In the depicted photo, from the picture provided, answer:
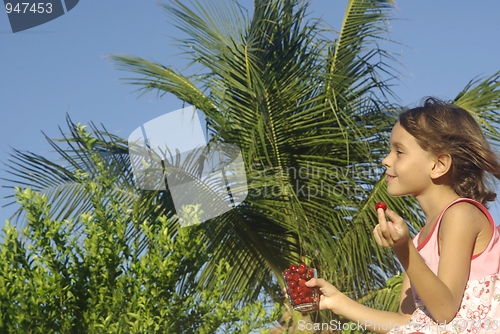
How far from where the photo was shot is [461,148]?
1890mm

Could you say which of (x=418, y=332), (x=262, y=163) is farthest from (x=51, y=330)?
(x=262, y=163)

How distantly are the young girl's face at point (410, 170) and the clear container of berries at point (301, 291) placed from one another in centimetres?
35

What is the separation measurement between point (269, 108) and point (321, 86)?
578 millimetres

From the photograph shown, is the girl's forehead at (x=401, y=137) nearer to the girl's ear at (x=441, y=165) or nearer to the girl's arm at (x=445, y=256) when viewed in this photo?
the girl's ear at (x=441, y=165)

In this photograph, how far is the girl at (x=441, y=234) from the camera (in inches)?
63.5

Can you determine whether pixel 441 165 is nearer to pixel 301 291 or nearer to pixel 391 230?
pixel 391 230

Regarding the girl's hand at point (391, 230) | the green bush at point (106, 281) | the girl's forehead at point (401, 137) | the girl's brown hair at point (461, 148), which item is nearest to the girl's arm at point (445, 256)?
the girl's hand at point (391, 230)

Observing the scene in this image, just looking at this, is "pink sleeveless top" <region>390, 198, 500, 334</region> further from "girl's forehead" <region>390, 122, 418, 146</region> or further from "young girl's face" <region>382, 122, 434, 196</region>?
"girl's forehead" <region>390, 122, 418, 146</region>

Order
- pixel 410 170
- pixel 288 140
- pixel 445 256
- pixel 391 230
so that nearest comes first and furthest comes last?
1. pixel 391 230
2. pixel 445 256
3. pixel 410 170
4. pixel 288 140

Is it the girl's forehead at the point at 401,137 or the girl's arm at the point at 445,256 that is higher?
the girl's forehead at the point at 401,137

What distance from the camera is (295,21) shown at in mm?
6230

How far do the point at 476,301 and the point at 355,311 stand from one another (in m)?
0.35

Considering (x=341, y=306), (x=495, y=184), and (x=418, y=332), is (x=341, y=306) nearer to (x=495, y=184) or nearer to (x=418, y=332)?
(x=418, y=332)

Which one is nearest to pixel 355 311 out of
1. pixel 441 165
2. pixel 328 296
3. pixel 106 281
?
pixel 328 296
